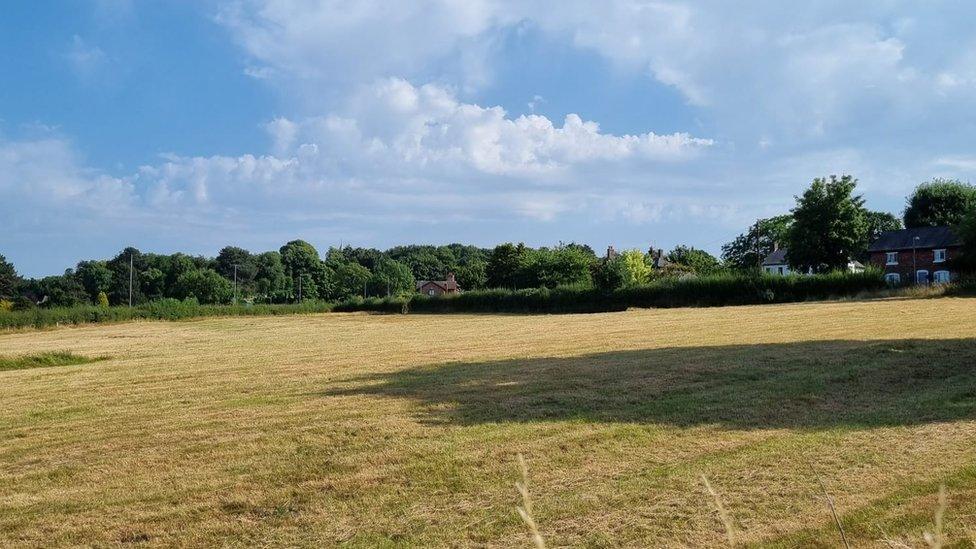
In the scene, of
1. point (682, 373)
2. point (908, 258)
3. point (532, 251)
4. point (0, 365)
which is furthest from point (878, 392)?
point (532, 251)

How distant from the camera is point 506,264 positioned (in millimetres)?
97438

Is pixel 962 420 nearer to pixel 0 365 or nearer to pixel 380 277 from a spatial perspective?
pixel 0 365

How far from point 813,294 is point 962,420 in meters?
40.6

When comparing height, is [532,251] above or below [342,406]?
above

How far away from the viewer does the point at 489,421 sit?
836 cm

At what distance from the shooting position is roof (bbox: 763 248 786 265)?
84.3 metres

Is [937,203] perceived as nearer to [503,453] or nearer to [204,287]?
[503,453]

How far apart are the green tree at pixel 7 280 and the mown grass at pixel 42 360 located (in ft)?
261

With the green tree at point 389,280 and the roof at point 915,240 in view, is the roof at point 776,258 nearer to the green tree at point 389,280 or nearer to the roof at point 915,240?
the roof at point 915,240

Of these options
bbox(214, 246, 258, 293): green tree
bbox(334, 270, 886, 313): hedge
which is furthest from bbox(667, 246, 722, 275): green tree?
bbox(214, 246, 258, 293): green tree

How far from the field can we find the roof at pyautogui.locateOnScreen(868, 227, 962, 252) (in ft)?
197

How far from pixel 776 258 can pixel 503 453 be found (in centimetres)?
8662

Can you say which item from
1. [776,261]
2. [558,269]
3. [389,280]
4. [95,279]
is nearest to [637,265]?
[558,269]

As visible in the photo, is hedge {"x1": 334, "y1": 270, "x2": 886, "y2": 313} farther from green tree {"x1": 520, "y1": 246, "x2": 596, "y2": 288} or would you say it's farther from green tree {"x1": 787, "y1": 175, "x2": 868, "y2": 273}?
green tree {"x1": 520, "y1": 246, "x2": 596, "y2": 288}
